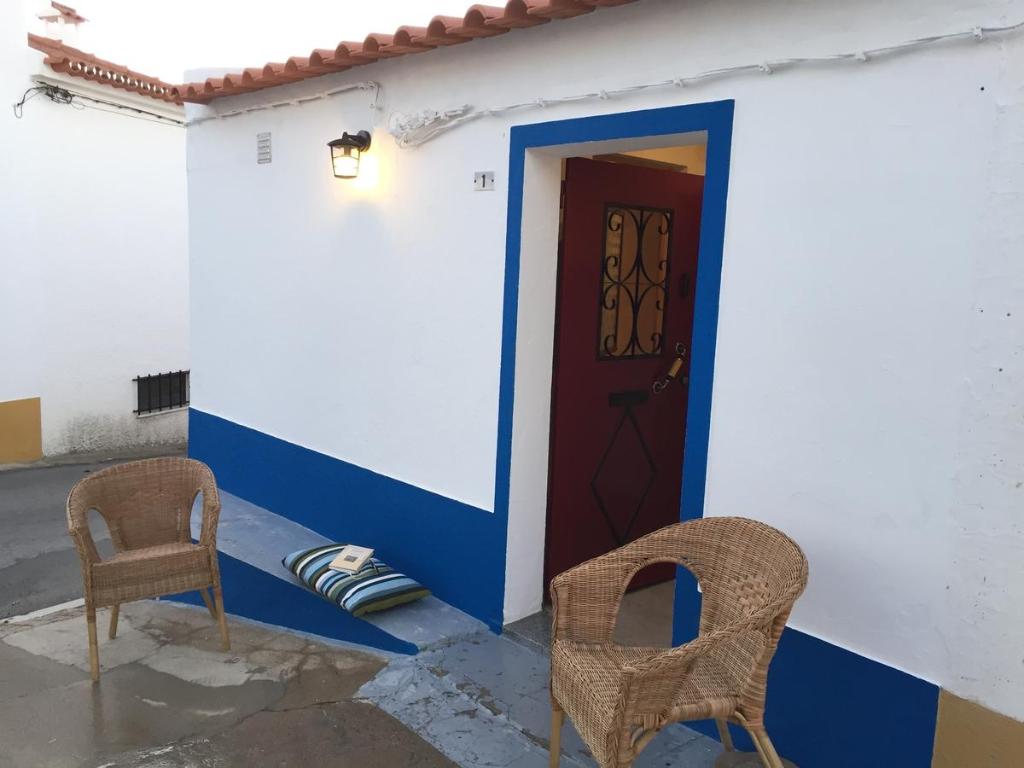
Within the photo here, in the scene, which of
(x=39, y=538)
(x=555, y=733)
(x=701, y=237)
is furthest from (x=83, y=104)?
(x=555, y=733)

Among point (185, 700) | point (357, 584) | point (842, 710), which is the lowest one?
point (185, 700)

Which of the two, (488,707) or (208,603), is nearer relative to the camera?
(488,707)

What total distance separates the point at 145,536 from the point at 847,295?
137 inches

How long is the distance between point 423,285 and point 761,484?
2.17 meters

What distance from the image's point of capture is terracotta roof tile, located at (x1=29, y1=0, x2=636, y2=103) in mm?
3570

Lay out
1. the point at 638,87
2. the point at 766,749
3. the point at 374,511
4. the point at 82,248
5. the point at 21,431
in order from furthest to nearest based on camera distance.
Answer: the point at 82,248 < the point at 21,431 < the point at 374,511 < the point at 638,87 < the point at 766,749

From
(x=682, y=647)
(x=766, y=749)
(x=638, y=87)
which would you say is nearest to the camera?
(x=682, y=647)

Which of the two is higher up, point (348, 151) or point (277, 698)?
point (348, 151)

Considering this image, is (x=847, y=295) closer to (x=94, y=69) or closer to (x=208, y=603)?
(x=208, y=603)

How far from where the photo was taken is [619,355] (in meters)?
4.58

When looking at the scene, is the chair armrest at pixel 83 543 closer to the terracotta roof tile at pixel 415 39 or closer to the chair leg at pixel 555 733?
the chair leg at pixel 555 733

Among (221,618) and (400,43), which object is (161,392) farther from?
(400,43)

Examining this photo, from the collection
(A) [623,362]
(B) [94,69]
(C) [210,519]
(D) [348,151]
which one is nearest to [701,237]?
(A) [623,362]

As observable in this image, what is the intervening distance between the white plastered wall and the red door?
279 millimetres
